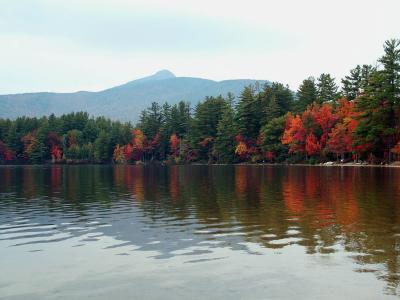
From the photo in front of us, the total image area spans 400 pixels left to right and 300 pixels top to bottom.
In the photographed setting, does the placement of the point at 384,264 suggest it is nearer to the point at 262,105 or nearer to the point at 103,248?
the point at 103,248

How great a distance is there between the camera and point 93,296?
1021cm

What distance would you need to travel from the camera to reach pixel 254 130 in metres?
130

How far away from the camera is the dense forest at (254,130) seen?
277 ft

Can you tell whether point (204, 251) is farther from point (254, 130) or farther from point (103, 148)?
point (103, 148)

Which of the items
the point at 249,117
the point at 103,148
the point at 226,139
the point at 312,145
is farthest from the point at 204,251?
the point at 103,148

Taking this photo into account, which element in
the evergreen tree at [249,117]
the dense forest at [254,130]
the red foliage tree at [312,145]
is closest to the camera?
the dense forest at [254,130]

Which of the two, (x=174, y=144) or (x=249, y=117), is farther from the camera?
(x=174, y=144)

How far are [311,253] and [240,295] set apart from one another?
15.5ft

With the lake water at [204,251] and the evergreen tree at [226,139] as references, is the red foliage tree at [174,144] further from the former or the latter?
the lake water at [204,251]

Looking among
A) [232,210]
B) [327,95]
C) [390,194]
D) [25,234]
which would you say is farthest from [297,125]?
[25,234]

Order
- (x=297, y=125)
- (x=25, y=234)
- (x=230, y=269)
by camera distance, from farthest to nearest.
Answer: (x=297, y=125)
(x=25, y=234)
(x=230, y=269)

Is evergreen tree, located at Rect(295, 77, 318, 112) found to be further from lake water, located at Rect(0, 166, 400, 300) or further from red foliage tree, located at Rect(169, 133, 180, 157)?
lake water, located at Rect(0, 166, 400, 300)

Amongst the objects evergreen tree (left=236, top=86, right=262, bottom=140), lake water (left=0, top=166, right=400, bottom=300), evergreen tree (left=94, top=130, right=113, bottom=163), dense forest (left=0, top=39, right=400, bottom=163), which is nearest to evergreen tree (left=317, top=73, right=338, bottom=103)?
dense forest (left=0, top=39, right=400, bottom=163)

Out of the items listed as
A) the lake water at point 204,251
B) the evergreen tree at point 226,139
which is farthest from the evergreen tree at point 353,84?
the lake water at point 204,251
